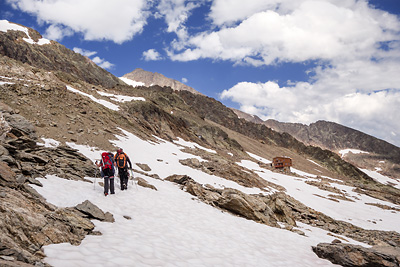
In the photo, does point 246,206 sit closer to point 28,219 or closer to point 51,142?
point 28,219

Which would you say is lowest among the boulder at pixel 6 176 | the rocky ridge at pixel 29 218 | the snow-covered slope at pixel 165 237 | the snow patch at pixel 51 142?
the snow-covered slope at pixel 165 237

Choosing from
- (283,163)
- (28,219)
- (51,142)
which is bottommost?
(28,219)

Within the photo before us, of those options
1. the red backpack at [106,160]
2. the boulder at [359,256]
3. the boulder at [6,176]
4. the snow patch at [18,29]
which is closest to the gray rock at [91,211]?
the boulder at [6,176]

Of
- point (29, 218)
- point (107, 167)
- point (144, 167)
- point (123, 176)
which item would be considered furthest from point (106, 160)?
point (144, 167)

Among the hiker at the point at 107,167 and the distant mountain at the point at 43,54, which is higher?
the distant mountain at the point at 43,54

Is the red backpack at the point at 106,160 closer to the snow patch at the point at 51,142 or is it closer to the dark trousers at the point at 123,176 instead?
the dark trousers at the point at 123,176

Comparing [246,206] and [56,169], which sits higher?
[246,206]

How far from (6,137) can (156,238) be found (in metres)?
9.52

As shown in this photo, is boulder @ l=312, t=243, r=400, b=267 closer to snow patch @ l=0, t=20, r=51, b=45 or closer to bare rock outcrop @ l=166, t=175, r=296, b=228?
bare rock outcrop @ l=166, t=175, r=296, b=228

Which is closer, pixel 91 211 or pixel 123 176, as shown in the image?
pixel 91 211

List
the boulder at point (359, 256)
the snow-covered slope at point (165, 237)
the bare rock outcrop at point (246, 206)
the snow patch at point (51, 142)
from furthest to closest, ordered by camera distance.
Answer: the snow patch at point (51, 142) < the bare rock outcrop at point (246, 206) < the boulder at point (359, 256) < the snow-covered slope at point (165, 237)

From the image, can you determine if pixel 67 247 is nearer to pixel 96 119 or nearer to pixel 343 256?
pixel 343 256

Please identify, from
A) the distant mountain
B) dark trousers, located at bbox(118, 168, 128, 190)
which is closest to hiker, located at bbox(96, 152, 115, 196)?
dark trousers, located at bbox(118, 168, 128, 190)

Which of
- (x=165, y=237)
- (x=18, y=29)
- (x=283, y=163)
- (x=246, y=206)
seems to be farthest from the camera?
(x=18, y=29)
